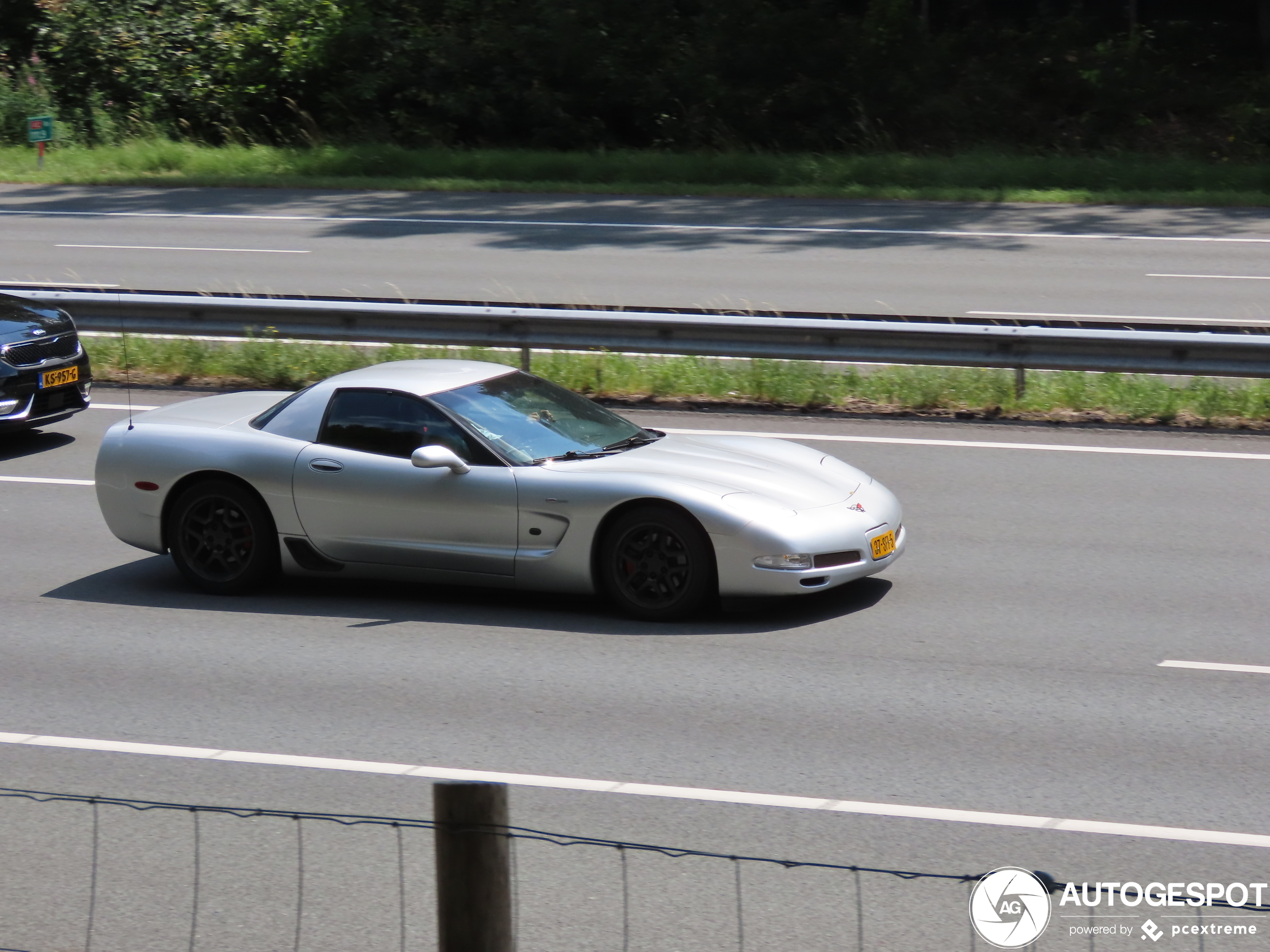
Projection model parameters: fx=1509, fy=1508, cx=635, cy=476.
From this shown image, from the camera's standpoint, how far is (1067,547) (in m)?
9.09

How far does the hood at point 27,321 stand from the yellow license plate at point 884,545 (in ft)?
24.2

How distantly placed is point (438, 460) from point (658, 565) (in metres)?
1.27

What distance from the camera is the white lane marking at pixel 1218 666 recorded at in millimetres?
7004

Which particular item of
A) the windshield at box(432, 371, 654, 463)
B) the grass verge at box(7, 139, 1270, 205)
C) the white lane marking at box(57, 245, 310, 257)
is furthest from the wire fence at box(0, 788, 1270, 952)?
the grass verge at box(7, 139, 1270, 205)

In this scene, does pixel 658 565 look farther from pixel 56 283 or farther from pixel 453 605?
pixel 56 283

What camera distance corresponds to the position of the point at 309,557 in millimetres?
8375

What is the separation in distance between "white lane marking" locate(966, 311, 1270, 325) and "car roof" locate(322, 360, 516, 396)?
8.04 metres

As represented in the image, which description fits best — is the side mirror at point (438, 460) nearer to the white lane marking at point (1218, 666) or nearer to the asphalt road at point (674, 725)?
the asphalt road at point (674, 725)

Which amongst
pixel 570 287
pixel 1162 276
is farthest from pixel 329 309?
pixel 1162 276

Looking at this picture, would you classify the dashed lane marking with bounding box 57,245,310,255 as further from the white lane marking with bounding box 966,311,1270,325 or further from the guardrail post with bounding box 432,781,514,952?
the guardrail post with bounding box 432,781,514,952

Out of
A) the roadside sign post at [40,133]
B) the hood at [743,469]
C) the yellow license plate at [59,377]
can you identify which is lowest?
the hood at [743,469]

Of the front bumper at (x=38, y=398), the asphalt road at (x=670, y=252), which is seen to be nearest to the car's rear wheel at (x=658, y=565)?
the front bumper at (x=38, y=398)

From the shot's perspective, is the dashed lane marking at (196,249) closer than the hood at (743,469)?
No

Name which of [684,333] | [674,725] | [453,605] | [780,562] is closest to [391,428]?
[453,605]
